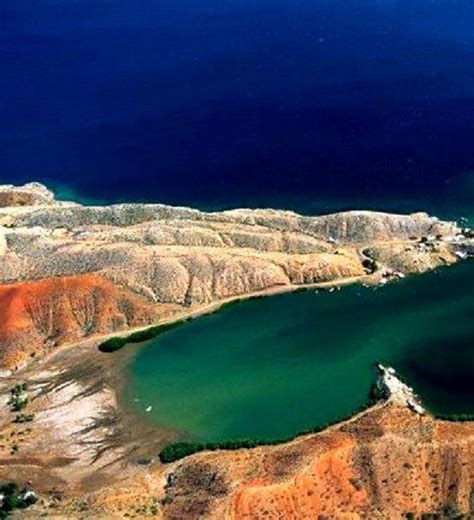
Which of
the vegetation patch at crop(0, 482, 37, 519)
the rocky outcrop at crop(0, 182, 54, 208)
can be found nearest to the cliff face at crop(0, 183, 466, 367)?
the rocky outcrop at crop(0, 182, 54, 208)

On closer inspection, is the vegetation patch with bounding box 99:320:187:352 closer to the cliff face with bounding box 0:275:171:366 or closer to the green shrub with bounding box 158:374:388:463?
the cliff face with bounding box 0:275:171:366

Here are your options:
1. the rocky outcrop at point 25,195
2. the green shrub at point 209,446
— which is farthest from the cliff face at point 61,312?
the rocky outcrop at point 25,195

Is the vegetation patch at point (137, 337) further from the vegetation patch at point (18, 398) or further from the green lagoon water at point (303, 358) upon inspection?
the vegetation patch at point (18, 398)

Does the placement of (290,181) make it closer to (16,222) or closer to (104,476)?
(16,222)

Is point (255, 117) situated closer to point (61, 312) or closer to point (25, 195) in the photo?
point (25, 195)

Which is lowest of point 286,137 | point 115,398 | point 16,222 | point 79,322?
point 115,398

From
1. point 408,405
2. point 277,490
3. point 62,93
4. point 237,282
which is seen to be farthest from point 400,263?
point 62,93
